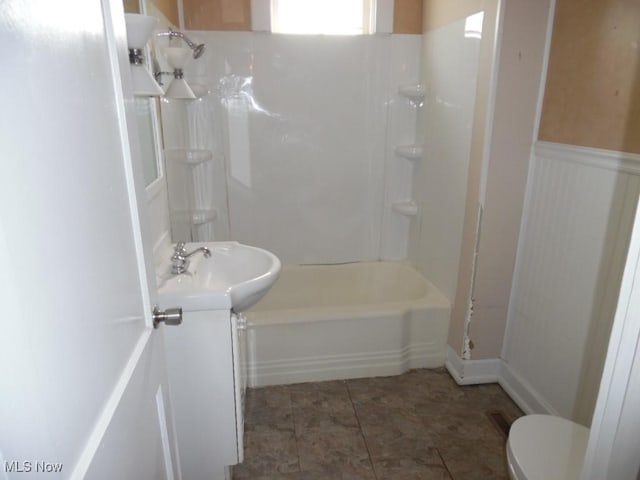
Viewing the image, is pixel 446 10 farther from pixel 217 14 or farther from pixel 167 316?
pixel 167 316

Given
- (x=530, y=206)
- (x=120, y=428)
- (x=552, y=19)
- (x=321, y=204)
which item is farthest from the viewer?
(x=321, y=204)

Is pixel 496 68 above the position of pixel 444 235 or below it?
above

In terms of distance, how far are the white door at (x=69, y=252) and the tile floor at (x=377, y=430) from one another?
1.06m

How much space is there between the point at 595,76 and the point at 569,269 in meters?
0.75

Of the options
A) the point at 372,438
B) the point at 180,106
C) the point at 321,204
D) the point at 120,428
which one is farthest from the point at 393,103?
the point at 120,428

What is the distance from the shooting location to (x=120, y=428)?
27.4 inches

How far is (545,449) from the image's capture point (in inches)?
50.8

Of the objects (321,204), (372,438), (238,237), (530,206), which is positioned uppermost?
(530,206)

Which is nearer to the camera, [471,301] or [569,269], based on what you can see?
[569,269]

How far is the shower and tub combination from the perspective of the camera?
229 centimetres

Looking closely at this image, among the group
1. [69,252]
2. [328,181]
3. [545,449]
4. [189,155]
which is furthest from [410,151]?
[69,252]

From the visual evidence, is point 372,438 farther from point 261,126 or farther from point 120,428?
point 261,126

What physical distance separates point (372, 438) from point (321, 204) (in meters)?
1.54

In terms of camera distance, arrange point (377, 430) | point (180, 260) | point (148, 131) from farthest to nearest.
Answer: point (377, 430), point (148, 131), point (180, 260)
